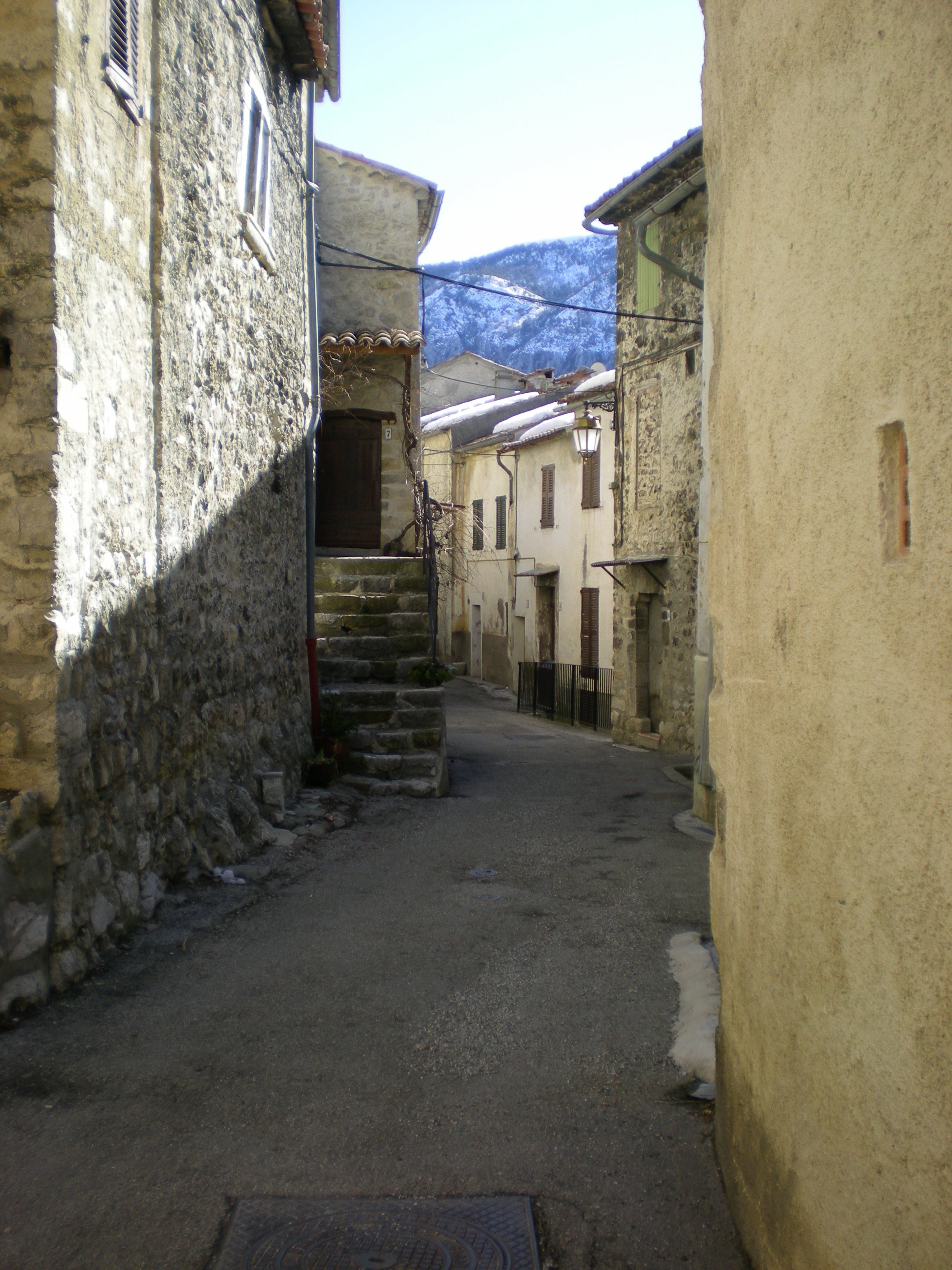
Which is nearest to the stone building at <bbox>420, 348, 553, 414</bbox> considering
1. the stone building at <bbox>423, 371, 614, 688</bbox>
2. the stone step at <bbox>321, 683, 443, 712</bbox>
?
the stone building at <bbox>423, 371, 614, 688</bbox>

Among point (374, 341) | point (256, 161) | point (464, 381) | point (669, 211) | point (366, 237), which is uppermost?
point (464, 381)

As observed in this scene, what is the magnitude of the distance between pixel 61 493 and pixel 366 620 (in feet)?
23.2

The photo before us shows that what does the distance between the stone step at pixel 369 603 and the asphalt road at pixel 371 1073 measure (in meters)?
5.22

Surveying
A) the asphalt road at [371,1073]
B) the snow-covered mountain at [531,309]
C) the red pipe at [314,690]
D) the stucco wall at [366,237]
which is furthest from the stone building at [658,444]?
the snow-covered mountain at [531,309]

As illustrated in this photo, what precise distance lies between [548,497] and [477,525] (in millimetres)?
5459

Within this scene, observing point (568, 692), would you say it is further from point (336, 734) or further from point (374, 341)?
point (336, 734)

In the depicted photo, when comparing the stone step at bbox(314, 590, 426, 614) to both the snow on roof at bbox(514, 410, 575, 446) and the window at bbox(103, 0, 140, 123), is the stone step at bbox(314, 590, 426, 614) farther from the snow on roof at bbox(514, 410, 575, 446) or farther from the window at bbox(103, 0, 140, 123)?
the snow on roof at bbox(514, 410, 575, 446)

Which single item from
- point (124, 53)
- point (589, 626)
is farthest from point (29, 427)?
point (589, 626)

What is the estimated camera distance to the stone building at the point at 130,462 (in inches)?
164

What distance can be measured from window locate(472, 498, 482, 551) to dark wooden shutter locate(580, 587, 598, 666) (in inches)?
298

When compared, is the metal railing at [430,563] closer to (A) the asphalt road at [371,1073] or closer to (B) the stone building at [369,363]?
(B) the stone building at [369,363]

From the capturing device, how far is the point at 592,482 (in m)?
21.2

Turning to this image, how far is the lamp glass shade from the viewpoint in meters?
15.1

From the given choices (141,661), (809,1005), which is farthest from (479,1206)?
(141,661)
